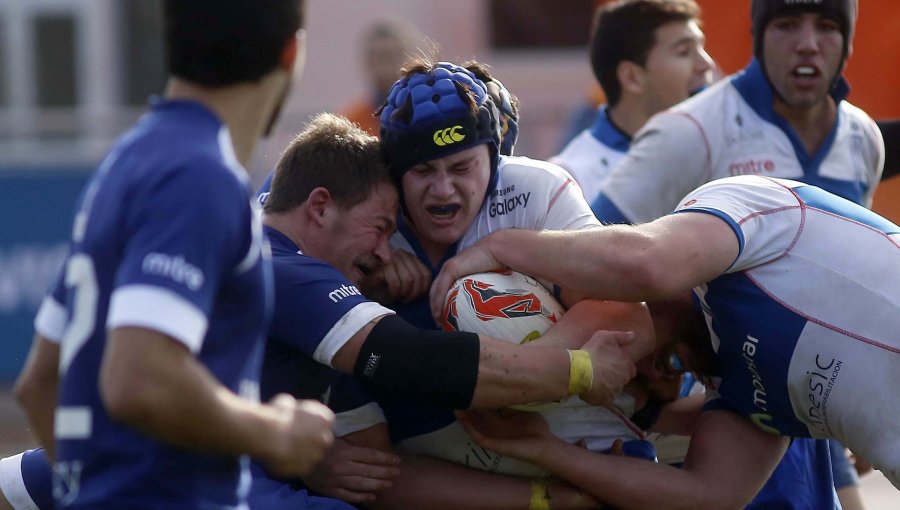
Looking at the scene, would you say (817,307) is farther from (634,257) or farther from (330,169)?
(330,169)

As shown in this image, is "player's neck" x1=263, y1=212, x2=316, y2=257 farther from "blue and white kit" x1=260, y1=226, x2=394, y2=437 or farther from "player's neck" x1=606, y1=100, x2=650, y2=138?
"player's neck" x1=606, y1=100, x2=650, y2=138

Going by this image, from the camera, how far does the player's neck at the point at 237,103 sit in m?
2.71

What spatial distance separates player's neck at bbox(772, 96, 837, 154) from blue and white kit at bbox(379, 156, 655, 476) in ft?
6.14

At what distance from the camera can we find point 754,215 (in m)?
3.71

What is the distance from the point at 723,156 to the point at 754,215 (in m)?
1.90

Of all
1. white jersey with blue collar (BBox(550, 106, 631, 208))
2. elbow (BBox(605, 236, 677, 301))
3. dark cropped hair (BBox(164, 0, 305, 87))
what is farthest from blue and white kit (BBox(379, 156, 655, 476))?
white jersey with blue collar (BBox(550, 106, 631, 208))

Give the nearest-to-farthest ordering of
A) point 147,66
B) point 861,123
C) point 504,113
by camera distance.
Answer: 1. point 504,113
2. point 861,123
3. point 147,66

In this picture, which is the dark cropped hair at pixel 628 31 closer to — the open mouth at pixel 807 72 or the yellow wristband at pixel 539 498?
the open mouth at pixel 807 72

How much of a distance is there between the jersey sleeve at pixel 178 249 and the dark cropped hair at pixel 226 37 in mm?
254

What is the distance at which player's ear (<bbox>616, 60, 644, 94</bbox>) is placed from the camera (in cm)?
689

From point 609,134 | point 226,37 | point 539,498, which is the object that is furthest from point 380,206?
point 609,134

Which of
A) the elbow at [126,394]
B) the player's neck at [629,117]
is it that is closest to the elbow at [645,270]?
the elbow at [126,394]

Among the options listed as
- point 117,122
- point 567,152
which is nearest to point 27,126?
point 117,122

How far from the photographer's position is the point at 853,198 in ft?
18.1
